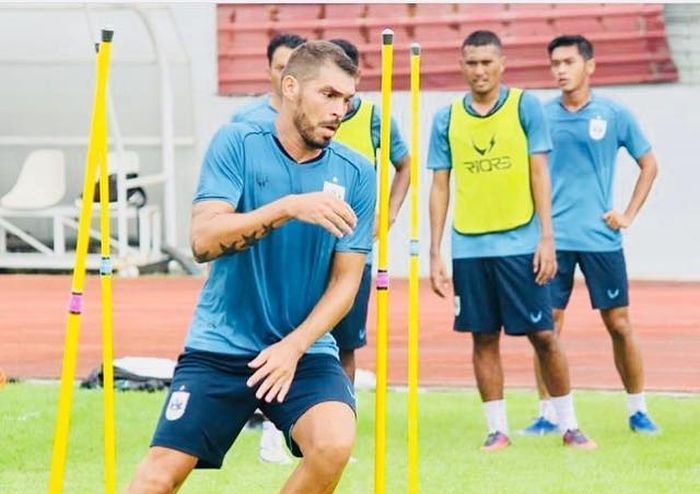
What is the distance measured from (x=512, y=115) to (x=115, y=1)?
389 inches

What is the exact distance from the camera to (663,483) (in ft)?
29.2

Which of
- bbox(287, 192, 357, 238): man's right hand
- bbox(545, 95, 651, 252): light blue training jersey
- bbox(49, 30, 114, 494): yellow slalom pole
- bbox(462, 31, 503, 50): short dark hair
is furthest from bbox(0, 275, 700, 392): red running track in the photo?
bbox(287, 192, 357, 238): man's right hand

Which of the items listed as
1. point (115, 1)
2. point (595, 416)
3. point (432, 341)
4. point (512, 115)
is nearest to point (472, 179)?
point (512, 115)

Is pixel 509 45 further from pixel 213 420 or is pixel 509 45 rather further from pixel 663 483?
pixel 213 420

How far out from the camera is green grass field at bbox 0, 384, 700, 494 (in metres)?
8.91

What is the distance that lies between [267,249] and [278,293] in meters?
0.16

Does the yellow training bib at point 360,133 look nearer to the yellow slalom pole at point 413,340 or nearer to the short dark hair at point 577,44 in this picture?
the yellow slalom pole at point 413,340

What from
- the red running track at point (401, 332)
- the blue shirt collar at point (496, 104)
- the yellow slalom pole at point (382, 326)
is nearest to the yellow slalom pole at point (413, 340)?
the yellow slalom pole at point (382, 326)

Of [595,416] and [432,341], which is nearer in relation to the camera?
[595,416]

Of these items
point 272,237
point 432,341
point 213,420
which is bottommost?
point 432,341

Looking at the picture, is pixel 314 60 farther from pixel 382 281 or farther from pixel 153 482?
pixel 153 482

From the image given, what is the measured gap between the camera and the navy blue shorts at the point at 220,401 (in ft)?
21.0

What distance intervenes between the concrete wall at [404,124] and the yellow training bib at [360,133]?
397 inches

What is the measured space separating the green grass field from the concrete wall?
786 centimetres
